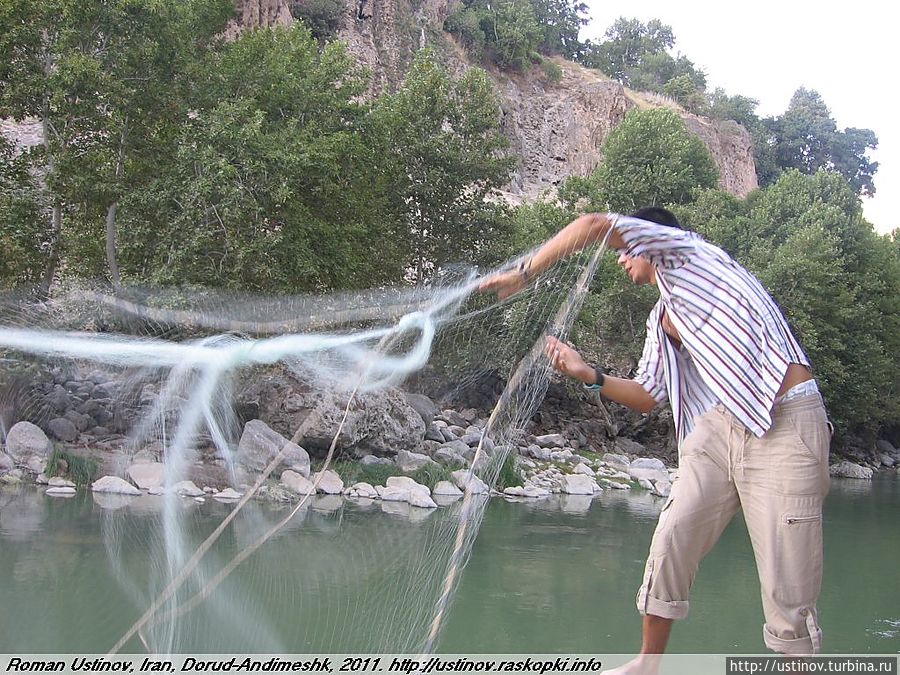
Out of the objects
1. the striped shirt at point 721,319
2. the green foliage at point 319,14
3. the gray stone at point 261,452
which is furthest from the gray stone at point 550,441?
the green foliage at point 319,14

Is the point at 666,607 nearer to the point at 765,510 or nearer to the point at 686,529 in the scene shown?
the point at 686,529

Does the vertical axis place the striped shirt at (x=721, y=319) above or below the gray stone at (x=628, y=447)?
above

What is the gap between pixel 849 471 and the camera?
2466cm

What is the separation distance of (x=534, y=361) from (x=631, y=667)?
48.8 inches

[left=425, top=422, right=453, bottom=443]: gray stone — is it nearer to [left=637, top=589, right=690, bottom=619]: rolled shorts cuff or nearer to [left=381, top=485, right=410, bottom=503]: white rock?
[left=381, top=485, right=410, bottom=503]: white rock

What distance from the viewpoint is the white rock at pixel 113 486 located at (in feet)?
30.2

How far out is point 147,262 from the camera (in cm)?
1379

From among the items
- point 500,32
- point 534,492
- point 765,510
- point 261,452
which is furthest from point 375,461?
point 500,32

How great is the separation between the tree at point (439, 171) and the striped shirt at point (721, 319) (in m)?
16.7

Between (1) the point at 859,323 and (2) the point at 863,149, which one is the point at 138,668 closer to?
(1) the point at 859,323

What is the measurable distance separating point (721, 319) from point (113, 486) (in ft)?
29.0

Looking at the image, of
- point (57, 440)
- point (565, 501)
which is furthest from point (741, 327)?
point (565, 501)

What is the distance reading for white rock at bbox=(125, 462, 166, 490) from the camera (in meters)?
7.78

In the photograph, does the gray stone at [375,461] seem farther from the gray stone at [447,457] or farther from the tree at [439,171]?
the tree at [439,171]
